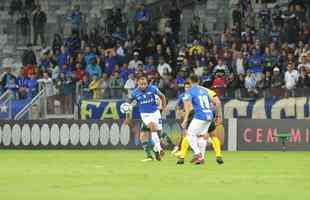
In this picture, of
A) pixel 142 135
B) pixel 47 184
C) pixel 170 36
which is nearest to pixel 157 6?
pixel 170 36

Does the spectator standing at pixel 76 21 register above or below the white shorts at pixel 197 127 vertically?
above

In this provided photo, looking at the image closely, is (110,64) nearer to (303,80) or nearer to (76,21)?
(76,21)

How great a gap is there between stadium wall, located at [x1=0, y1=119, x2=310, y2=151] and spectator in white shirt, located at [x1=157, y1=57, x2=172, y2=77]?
2.12m

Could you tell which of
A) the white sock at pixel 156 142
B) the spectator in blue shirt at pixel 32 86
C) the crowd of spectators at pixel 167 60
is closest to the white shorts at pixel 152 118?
the white sock at pixel 156 142

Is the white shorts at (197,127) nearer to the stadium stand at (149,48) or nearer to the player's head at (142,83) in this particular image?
the player's head at (142,83)

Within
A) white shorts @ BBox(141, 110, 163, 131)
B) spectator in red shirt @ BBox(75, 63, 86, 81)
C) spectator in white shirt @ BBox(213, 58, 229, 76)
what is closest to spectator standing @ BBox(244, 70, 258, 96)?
spectator in white shirt @ BBox(213, 58, 229, 76)

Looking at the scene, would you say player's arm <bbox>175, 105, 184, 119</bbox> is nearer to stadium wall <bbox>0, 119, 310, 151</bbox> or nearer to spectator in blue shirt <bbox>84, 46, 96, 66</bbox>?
stadium wall <bbox>0, 119, 310, 151</bbox>

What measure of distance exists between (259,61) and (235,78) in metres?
1.79

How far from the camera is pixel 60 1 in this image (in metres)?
43.4

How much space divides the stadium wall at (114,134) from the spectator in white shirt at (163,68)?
212 cm

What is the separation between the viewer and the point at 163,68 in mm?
33719

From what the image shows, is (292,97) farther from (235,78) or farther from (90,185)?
(90,185)

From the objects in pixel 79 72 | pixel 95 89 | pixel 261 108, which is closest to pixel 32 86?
pixel 79 72

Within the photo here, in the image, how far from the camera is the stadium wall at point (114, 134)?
101ft
